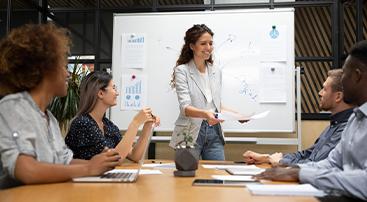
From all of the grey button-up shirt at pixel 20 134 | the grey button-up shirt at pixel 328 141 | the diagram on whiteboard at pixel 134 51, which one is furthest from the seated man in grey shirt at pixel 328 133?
the diagram on whiteboard at pixel 134 51

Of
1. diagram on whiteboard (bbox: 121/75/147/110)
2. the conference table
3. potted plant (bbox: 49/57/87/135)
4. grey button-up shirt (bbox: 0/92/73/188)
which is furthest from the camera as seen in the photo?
potted plant (bbox: 49/57/87/135)

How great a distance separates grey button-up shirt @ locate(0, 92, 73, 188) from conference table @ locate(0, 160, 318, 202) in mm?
100

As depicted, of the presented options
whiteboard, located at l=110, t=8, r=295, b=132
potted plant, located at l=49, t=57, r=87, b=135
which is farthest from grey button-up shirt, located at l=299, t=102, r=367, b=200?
potted plant, located at l=49, t=57, r=87, b=135

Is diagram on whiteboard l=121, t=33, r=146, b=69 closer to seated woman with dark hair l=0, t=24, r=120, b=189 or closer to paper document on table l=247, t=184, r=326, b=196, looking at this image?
seated woman with dark hair l=0, t=24, r=120, b=189

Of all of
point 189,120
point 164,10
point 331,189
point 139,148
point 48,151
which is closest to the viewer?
point 331,189

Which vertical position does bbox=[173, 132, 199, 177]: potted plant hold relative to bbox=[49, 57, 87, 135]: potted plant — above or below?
below

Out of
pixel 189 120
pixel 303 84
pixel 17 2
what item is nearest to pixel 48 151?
pixel 189 120

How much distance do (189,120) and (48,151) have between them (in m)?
1.43

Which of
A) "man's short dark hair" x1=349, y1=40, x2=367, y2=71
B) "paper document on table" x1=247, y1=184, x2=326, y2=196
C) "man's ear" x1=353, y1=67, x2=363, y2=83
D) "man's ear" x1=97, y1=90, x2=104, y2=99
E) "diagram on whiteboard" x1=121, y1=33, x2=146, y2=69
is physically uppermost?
"diagram on whiteboard" x1=121, y1=33, x2=146, y2=69

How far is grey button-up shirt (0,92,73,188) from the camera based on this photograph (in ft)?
3.90

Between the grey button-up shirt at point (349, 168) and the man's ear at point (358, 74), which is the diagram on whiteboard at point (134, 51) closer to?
the grey button-up shirt at point (349, 168)

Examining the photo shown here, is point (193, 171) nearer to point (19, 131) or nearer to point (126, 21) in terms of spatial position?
point (19, 131)

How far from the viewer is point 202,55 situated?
2.79 metres

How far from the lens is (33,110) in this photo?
Answer: 1304 mm
